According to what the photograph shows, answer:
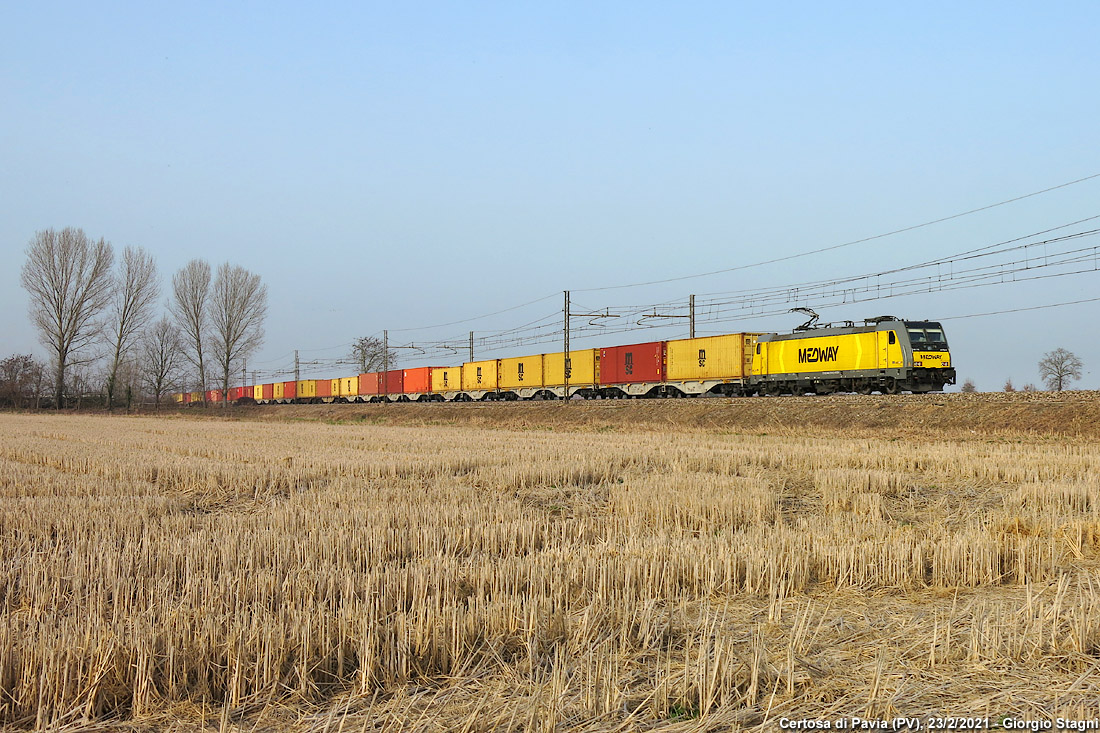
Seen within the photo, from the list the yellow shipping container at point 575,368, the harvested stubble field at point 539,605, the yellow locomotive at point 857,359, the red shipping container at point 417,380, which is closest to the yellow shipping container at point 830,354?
the yellow locomotive at point 857,359

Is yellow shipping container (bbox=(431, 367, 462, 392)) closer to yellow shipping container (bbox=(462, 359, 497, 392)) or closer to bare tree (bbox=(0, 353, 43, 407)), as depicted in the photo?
yellow shipping container (bbox=(462, 359, 497, 392))

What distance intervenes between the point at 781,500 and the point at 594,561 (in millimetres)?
5162

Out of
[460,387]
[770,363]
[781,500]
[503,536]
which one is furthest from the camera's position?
[460,387]

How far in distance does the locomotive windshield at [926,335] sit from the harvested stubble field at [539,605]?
21170 mm

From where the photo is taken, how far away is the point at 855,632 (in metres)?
4.57

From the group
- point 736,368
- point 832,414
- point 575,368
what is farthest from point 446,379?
point 832,414

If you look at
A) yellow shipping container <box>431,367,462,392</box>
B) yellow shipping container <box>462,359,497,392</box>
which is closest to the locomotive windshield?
yellow shipping container <box>462,359,497,392</box>

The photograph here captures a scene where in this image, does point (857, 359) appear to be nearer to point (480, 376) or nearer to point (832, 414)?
point (832, 414)

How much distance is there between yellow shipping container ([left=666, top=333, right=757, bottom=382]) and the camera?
122 ft

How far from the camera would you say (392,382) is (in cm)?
6788

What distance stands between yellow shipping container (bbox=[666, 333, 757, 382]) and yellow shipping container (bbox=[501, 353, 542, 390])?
39.1 ft

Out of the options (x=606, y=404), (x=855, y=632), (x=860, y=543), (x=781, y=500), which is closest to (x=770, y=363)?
(x=606, y=404)

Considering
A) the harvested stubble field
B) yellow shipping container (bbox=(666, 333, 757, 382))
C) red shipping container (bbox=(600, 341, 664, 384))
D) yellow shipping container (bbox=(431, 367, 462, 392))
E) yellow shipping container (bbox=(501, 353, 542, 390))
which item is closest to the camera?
the harvested stubble field

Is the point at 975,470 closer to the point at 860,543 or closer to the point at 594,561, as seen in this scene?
the point at 860,543
